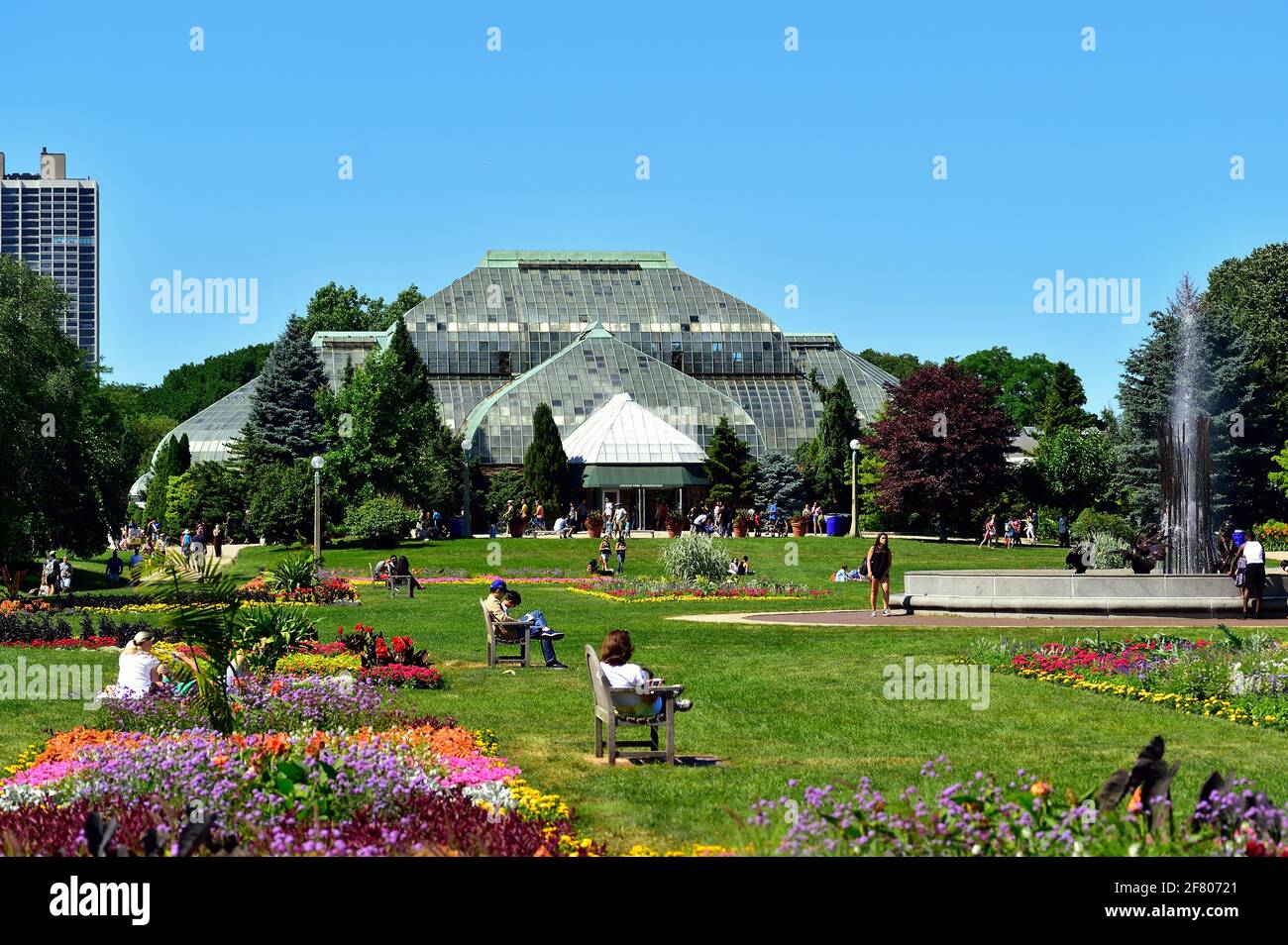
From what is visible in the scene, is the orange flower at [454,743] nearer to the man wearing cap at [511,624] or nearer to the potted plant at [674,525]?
the man wearing cap at [511,624]

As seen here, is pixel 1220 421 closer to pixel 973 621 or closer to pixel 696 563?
pixel 696 563

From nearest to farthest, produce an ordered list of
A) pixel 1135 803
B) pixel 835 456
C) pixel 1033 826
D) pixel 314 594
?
1. pixel 1033 826
2. pixel 1135 803
3. pixel 314 594
4. pixel 835 456

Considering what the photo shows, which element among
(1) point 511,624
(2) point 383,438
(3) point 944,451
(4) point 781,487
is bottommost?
(1) point 511,624

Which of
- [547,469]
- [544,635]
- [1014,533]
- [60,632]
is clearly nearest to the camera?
[544,635]

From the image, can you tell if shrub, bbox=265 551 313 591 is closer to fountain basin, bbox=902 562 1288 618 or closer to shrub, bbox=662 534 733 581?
shrub, bbox=662 534 733 581

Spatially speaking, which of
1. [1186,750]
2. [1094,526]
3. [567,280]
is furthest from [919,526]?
[1186,750]

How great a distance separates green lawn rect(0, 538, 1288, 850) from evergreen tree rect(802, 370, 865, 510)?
46.1 meters

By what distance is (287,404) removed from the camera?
250ft

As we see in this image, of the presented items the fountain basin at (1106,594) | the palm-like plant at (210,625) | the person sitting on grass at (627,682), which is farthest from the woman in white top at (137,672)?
the fountain basin at (1106,594)

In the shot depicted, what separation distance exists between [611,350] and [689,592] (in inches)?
2034

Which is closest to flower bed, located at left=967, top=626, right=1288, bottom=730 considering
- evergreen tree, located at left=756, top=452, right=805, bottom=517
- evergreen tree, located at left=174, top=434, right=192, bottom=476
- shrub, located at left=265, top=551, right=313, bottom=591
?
shrub, located at left=265, top=551, right=313, bottom=591

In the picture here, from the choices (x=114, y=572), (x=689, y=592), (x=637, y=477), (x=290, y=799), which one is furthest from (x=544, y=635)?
(x=637, y=477)

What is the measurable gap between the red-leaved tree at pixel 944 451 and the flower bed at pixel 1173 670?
41836 mm

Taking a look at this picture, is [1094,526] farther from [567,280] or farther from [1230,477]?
[567,280]
